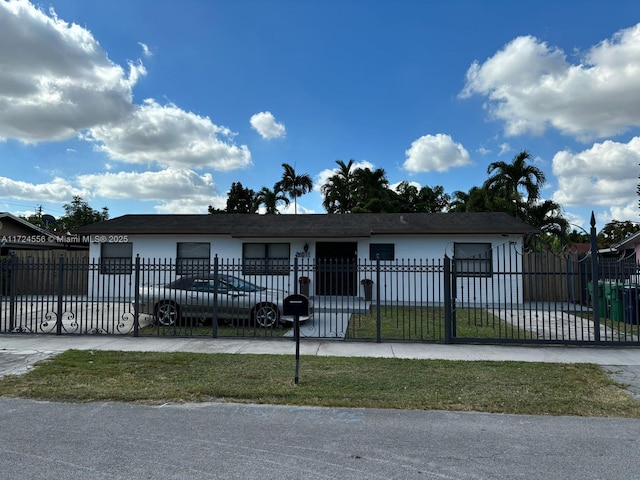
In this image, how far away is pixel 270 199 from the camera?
36.5 metres

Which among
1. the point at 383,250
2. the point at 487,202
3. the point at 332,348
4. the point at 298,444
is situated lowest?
the point at 298,444

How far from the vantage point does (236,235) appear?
57.6 feet

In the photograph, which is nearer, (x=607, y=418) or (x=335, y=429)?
(x=335, y=429)

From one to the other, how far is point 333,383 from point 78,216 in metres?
45.4

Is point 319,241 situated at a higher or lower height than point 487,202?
lower

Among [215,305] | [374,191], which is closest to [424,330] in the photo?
[215,305]

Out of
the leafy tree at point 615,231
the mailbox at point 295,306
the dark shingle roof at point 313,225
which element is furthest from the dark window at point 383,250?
the leafy tree at point 615,231

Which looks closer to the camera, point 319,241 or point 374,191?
point 319,241

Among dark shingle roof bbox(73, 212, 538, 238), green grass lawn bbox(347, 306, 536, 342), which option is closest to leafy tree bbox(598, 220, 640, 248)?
dark shingle roof bbox(73, 212, 538, 238)

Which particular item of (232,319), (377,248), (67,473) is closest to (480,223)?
(377,248)

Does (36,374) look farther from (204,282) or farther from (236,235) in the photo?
(236,235)

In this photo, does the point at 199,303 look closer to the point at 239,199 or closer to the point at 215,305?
the point at 215,305

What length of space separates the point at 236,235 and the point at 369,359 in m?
10.9

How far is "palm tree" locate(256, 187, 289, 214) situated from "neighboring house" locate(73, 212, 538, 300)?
17.0 meters
